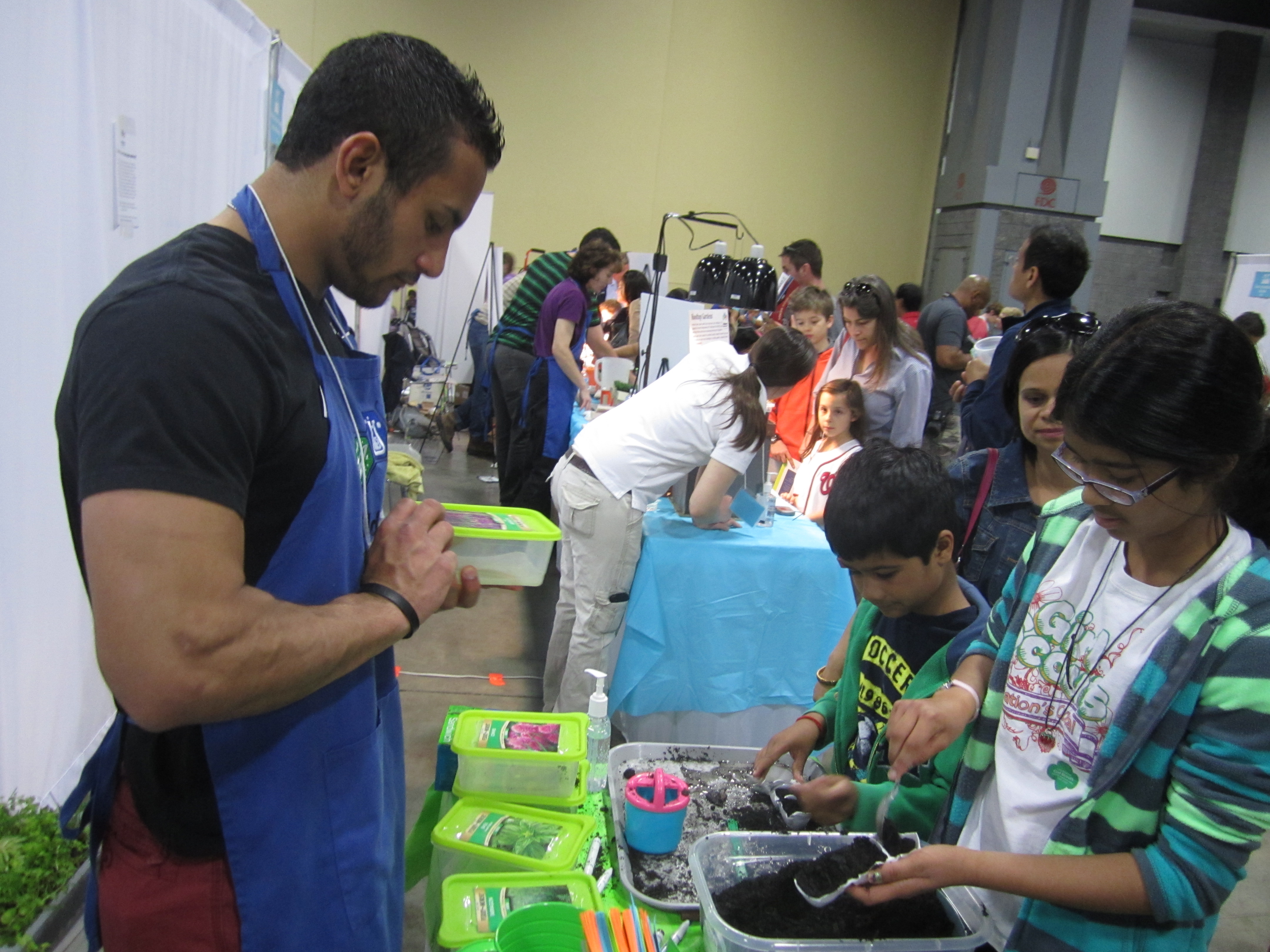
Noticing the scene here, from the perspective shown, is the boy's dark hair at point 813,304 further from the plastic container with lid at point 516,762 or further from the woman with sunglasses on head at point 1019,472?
the plastic container with lid at point 516,762

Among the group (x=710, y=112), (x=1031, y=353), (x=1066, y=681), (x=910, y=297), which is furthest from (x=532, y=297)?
(x=710, y=112)

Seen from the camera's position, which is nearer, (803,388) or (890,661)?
(890,661)

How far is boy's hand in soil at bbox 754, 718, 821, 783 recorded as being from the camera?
4.58ft

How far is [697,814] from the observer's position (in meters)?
1.33

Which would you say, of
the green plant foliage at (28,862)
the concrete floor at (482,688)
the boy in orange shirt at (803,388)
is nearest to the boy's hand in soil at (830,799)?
the concrete floor at (482,688)

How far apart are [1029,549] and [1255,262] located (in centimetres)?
695

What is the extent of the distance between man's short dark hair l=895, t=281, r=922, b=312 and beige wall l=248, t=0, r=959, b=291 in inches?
130

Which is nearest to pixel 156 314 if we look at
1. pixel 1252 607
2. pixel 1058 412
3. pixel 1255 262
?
pixel 1058 412

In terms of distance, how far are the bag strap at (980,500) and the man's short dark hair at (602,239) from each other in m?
2.85

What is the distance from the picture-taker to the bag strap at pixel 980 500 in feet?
5.76

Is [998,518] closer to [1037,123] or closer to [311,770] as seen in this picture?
[311,770]

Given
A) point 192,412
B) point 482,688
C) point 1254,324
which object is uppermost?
point 1254,324

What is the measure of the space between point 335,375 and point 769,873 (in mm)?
783

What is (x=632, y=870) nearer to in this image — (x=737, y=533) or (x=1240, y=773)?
(x=1240, y=773)
